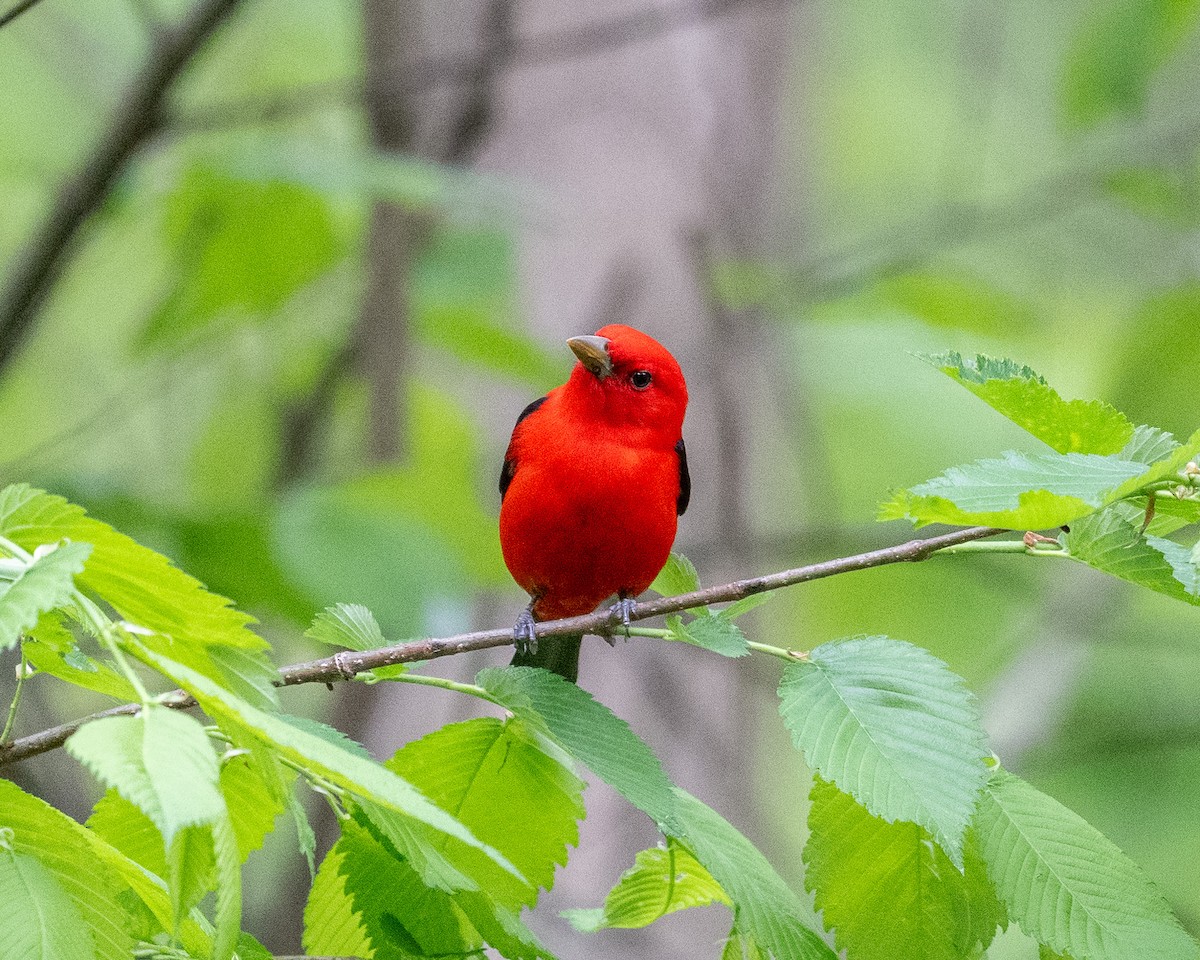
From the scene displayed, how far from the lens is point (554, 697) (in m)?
1.89

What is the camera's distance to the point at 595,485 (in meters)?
3.52

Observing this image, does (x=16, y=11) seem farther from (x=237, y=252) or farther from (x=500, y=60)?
(x=500, y=60)

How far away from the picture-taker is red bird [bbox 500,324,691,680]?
351cm

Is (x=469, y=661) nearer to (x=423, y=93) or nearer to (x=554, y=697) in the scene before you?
(x=423, y=93)

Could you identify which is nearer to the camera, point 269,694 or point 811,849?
point 269,694

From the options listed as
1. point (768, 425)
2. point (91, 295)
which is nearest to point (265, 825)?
point (768, 425)

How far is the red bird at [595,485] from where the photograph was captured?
3512 mm

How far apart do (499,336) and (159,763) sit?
3916 mm

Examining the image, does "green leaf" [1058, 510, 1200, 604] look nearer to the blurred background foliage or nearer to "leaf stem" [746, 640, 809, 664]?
"leaf stem" [746, 640, 809, 664]

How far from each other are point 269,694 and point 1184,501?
1137 mm

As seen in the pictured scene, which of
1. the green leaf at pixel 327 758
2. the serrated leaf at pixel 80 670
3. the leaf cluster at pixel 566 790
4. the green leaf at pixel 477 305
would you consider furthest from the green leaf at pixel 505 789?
the green leaf at pixel 477 305

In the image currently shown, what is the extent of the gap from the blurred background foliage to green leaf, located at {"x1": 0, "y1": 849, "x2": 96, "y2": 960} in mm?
2570

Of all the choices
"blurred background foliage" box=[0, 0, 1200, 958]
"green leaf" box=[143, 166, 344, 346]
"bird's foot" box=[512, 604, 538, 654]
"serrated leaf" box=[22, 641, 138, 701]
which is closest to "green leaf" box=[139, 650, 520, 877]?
"serrated leaf" box=[22, 641, 138, 701]

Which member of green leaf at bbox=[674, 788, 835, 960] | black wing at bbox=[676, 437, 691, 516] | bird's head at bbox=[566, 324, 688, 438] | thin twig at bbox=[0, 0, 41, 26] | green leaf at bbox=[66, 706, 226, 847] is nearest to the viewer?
green leaf at bbox=[66, 706, 226, 847]
